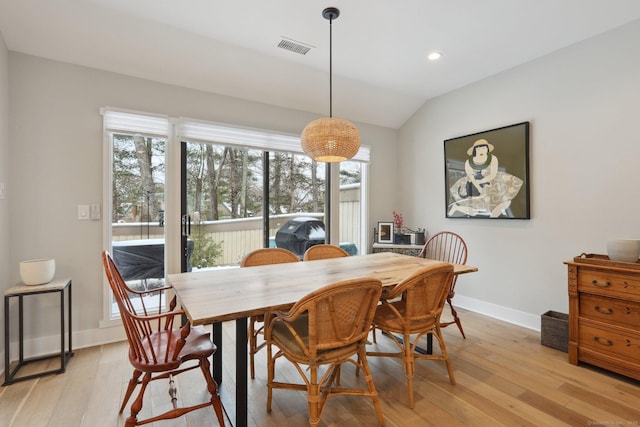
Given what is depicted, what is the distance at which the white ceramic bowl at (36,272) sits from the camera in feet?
7.34

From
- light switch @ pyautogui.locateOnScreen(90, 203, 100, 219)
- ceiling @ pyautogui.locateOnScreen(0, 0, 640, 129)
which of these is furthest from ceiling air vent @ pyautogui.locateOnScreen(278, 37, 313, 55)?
light switch @ pyautogui.locateOnScreen(90, 203, 100, 219)

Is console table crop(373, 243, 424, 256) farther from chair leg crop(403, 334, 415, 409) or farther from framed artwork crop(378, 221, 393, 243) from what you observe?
chair leg crop(403, 334, 415, 409)

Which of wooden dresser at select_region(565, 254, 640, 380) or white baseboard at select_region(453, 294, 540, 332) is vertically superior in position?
wooden dresser at select_region(565, 254, 640, 380)

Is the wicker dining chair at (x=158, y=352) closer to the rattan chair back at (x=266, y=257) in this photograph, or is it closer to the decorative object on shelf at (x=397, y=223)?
the rattan chair back at (x=266, y=257)

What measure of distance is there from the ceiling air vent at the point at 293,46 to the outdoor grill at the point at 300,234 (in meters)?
1.87

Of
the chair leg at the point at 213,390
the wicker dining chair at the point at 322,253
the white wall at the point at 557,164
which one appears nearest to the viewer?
the chair leg at the point at 213,390

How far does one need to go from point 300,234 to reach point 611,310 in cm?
293

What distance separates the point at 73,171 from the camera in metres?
2.62

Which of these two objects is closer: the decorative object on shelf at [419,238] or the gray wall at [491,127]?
the gray wall at [491,127]

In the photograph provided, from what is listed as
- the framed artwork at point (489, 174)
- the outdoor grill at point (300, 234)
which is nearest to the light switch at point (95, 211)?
the outdoor grill at point (300, 234)

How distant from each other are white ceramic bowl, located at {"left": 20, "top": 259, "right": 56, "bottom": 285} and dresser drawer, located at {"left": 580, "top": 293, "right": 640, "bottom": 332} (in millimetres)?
4047

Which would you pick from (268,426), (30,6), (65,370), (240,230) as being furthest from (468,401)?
(30,6)

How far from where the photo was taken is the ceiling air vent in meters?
2.74

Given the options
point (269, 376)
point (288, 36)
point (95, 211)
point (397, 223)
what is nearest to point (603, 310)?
point (397, 223)
